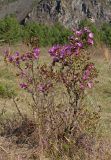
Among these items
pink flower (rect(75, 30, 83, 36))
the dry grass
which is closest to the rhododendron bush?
pink flower (rect(75, 30, 83, 36))

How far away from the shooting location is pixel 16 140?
5.73 metres

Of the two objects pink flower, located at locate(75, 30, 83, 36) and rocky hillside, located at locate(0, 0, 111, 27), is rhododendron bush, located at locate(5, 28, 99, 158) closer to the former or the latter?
pink flower, located at locate(75, 30, 83, 36)

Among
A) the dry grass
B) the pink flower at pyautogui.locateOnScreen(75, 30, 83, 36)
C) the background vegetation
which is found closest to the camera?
the dry grass

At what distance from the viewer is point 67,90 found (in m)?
5.46

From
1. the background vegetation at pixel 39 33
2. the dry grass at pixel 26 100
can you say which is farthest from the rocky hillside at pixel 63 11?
the dry grass at pixel 26 100

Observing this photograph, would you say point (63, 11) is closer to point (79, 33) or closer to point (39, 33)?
point (39, 33)

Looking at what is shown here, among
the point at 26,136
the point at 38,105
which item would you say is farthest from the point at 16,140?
the point at 38,105

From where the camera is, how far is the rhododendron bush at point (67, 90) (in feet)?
17.2

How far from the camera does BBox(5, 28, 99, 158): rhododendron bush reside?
17.2 ft

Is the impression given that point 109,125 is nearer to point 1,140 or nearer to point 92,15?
point 1,140

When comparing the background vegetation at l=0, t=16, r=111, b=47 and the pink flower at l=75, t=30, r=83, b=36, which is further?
the background vegetation at l=0, t=16, r=111, b=47

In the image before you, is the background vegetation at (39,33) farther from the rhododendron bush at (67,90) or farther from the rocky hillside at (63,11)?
the rocky hillside at (63,11)

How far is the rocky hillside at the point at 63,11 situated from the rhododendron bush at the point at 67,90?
171706mm

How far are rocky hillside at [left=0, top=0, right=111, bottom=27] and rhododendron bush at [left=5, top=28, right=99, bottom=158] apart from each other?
172 m
